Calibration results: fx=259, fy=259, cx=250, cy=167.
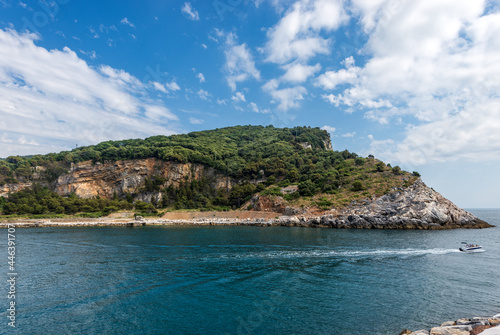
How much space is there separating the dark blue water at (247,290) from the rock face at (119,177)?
196 feet

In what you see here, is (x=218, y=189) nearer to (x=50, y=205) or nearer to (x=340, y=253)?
(x=50, y=205)

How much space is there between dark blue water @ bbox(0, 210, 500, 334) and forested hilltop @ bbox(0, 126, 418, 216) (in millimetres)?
38055

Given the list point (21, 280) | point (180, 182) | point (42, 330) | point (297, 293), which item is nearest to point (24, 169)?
point (180, 182)

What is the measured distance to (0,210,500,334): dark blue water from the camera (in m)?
12.4

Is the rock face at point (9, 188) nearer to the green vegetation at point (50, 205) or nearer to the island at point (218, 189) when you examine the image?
the island at point (218, 189)

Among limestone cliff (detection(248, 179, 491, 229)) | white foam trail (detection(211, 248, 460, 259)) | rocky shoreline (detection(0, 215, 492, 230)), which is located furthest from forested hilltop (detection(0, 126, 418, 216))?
white foam trail (detection(211, 248, 460, 259))

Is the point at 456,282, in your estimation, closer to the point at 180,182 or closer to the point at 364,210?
the point at 364,210

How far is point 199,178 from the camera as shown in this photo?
301ft

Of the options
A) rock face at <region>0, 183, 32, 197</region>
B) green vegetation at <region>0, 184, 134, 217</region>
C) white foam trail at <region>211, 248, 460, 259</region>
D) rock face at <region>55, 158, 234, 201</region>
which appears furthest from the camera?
rock face at <region>55, 158, 234, 201</region>

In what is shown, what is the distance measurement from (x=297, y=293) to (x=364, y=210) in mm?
44879

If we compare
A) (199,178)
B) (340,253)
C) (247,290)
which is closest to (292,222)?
(340,253)

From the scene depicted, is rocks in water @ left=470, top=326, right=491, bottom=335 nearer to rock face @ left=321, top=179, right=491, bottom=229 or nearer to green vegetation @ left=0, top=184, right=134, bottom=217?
rock face @ left=321, top=179, right=491, bottom=229

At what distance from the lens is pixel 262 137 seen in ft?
424

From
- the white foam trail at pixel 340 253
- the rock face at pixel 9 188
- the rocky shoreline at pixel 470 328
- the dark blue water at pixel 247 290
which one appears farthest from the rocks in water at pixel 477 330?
the rock face at pixel 9 188
